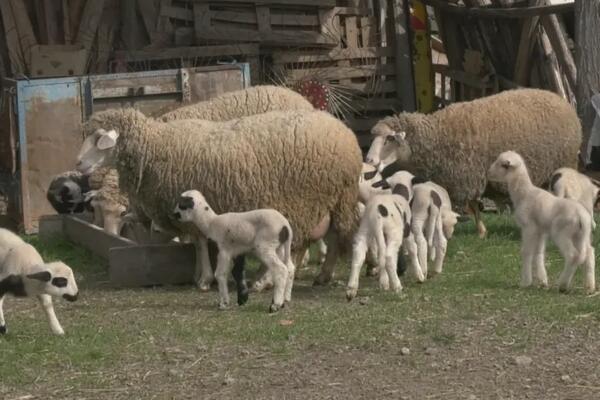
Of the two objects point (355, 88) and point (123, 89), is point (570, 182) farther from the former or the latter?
point (355, 88)

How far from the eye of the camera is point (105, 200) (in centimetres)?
1375

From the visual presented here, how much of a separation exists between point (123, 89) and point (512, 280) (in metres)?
6.43

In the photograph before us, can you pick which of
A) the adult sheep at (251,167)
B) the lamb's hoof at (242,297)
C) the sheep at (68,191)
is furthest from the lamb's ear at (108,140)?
the sheep at (68,191)

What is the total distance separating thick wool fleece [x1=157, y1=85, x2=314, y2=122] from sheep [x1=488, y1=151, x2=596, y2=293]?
307cm

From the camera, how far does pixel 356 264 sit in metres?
10.1

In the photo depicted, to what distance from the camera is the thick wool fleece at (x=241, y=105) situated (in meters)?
12.8

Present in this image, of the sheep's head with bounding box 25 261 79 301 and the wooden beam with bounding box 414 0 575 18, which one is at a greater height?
the wooden beam with bounding box 414 0 575 18

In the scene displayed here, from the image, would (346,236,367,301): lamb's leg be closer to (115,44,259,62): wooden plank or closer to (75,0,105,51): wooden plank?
(115,44,259,62): wooden plank

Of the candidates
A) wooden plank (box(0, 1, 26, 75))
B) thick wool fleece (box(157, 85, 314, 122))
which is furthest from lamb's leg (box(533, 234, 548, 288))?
wooden plank (box(0, 1, 26, 75))

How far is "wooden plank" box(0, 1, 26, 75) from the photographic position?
18.6 metres

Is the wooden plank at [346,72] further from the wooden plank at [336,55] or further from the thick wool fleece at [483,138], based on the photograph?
the thick wool fleece at [483,138]

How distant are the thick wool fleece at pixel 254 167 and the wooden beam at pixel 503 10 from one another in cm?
527

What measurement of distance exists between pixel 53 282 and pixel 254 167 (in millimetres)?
2675

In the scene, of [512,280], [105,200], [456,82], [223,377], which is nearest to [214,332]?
[223,377]
